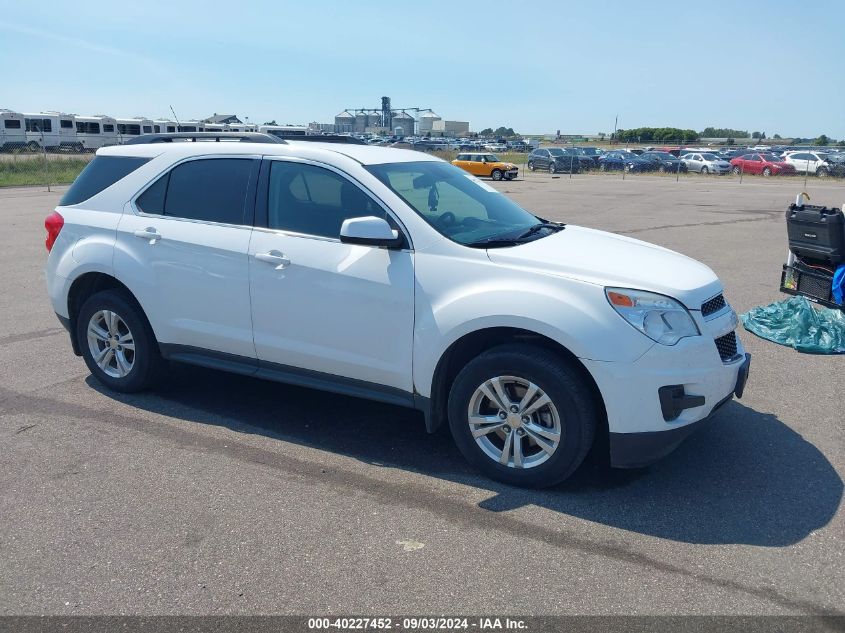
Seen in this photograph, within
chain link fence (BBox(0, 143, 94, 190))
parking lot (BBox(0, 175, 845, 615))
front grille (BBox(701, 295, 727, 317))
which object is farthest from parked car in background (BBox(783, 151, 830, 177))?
front grille (BBox(701, 295, 727, 317))

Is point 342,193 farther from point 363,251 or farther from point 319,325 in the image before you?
point 319,325

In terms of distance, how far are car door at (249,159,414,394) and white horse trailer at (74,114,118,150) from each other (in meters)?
55.0

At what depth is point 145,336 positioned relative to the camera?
539 cm

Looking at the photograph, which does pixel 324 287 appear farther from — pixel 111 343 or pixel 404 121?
pixel 404 121

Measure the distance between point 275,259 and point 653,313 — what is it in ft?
7.43

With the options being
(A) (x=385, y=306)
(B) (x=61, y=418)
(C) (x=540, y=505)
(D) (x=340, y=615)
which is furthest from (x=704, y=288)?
(B) (x=61, y=418)

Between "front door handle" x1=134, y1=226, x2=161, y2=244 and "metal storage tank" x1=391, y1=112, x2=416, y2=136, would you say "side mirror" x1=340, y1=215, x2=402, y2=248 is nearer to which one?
"front door handle" x1=134, y1=226, x2=161, y2=244

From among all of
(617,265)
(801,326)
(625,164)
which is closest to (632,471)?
(617,265)

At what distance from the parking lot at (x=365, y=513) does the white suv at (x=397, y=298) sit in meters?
0.37

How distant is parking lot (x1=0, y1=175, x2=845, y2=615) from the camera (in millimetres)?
3211

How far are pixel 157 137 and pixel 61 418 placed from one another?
2.18 m

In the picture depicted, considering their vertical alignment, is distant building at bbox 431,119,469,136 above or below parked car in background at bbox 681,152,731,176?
above

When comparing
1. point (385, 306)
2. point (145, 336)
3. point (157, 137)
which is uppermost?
point (157, 137)

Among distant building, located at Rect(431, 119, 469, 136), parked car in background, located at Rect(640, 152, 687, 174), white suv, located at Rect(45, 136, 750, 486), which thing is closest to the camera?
white suv, located at Rect(45, 136, 750, 486)
